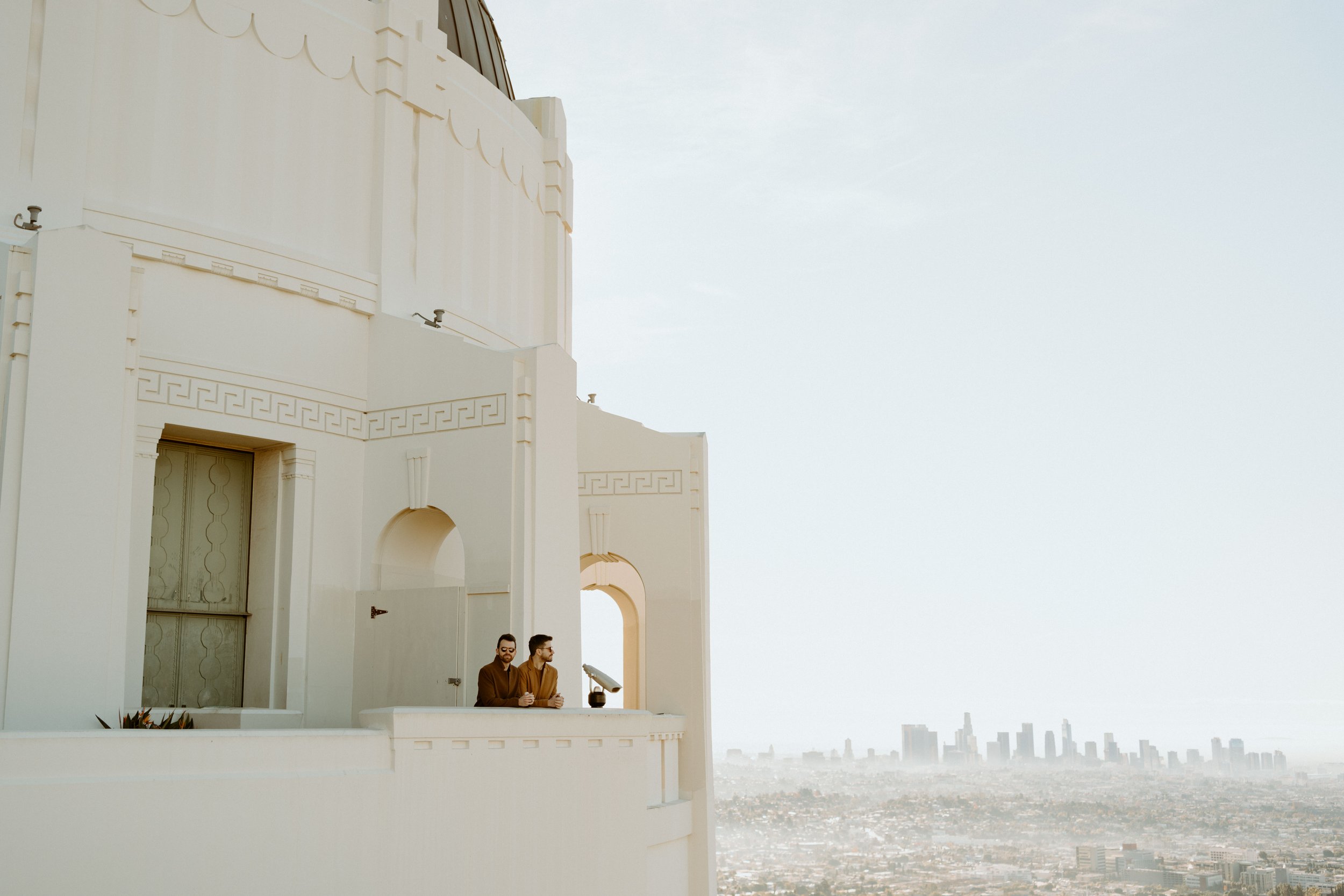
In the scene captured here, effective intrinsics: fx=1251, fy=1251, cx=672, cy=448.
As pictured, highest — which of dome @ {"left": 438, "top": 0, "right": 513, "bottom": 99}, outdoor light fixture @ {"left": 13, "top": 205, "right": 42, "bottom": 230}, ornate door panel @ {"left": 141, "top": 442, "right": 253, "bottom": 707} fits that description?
dome @ {"left": 438, "top": 0, "right": 513, "bottom": 99}

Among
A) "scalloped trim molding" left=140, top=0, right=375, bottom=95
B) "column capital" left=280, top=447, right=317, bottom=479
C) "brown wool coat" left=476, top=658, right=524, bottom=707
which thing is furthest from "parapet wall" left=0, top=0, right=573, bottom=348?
"brown wool coat" left=476, top=658, right=524, bottom=707

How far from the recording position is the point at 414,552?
13.5m

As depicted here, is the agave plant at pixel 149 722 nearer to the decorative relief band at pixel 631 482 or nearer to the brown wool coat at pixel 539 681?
the brown wool coat at pixel 539 681

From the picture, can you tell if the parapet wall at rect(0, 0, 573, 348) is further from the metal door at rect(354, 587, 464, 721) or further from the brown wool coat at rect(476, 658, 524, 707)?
the brown wool coat at rect(476, 658, 524, 707)

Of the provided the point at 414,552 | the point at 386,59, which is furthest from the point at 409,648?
the point at 386,59

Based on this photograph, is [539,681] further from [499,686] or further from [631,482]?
[631,482]

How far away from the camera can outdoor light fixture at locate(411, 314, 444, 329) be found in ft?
45.2

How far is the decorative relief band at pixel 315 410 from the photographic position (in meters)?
11.8

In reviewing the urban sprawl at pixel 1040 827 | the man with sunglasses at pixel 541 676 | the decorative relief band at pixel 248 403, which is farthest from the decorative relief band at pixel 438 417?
the urban sprawl at pixel 1040 827

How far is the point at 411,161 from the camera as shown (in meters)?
14.3

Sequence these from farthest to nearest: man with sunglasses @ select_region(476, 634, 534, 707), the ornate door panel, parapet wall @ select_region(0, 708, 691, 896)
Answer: the ornate door panel
man with sunglasses @ select_region(476, 634, 534, 707)
parapet wall @ select_region(0, 708, 691, 896)

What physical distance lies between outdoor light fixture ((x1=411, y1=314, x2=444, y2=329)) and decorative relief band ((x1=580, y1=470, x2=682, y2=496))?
9.61 feet

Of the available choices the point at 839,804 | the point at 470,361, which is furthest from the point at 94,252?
the point at 839,804

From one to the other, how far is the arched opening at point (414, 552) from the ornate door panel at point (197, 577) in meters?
1.39
